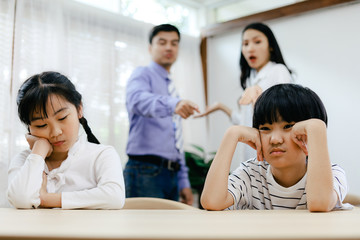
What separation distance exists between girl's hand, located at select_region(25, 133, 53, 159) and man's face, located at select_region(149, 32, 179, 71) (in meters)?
1.31

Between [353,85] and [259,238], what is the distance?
274 cm

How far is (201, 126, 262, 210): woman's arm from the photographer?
1.05 metres

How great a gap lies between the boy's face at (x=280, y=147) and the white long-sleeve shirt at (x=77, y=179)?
48 centimetres

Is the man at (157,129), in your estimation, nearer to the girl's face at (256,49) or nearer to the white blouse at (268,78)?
the white blouse at (268,78)

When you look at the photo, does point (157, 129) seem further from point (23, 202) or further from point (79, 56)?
point (23, 202)

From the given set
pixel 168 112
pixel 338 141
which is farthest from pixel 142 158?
pixel 338 141

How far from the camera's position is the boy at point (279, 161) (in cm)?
101

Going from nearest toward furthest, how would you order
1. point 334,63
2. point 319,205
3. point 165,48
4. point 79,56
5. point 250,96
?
point 319,205 < point 250,96 < point 165,48 < point 79,56 < point 334,63

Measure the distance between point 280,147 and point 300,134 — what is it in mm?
80

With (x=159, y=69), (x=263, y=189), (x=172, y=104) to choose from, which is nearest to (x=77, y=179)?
(x=263, y=189)

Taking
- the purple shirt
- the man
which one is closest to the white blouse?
the man

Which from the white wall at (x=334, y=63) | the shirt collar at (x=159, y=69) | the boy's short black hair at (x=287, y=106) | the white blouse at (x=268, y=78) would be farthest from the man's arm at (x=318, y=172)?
the white wall at (x=334, y=63)

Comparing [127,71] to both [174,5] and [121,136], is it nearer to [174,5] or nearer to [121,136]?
[121,136]

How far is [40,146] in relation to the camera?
4.05 feet
